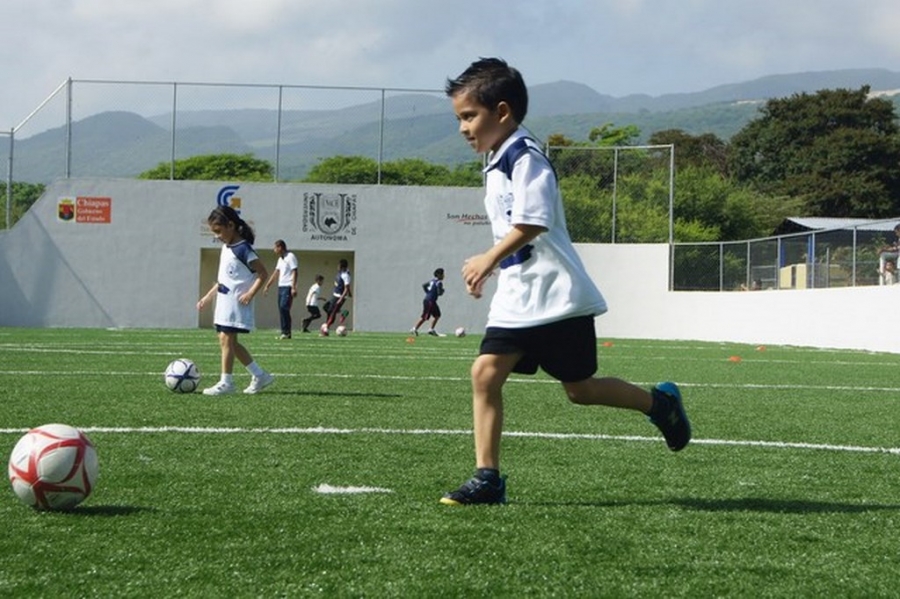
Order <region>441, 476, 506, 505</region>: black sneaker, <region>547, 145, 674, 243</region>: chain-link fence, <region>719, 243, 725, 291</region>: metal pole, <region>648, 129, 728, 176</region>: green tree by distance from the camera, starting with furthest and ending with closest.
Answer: <region>648, 129, 728, 176</region>: green tree, <region>547, 145, 674, 243</region>: chain-link fence, <region>719, 243, 725, 291</region>: metal pole, <region>441, 476, 506, 505</region>: black sneaker

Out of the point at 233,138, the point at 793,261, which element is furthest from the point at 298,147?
the point at 793,261

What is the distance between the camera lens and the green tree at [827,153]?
228ft

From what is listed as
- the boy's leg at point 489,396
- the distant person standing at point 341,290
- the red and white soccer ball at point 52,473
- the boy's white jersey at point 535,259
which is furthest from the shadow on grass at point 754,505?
the distant person standing at point 341,290

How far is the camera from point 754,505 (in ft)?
16.9

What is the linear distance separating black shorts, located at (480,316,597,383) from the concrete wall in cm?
2982

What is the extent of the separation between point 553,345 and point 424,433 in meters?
2.56

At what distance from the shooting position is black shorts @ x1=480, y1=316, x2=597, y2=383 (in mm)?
5160

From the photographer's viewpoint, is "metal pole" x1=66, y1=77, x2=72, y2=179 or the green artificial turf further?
"metal pole" x1=66, y1=77, x2=72, y2=179

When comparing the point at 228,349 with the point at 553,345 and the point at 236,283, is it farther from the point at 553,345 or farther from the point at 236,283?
the point at 553,345

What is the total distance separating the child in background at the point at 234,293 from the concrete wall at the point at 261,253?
2502cm

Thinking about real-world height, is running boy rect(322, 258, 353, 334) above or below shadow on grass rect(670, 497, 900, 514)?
above

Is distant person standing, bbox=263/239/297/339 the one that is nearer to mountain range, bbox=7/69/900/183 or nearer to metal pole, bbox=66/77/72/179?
mountain range, bbox=7/69/900/183

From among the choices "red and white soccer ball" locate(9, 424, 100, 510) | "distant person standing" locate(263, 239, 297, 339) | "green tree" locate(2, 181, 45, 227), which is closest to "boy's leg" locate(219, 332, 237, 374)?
"red and white soccer ball" locate(9, 424, 100, 510)

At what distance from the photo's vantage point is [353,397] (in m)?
10.4
